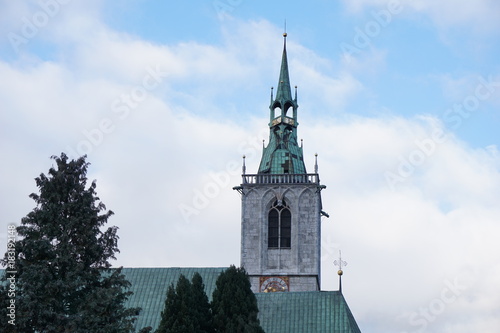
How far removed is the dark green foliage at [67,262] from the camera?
3400 cm

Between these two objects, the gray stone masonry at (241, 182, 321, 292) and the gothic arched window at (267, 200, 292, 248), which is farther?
the gothic arched window at (267, 200, 292, 248)

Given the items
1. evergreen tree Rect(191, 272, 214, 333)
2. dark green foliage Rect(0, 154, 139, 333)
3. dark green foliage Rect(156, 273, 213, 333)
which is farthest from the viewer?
evergreen tree Rect(191, 272, 214, 333)

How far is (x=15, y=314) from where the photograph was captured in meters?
33.8

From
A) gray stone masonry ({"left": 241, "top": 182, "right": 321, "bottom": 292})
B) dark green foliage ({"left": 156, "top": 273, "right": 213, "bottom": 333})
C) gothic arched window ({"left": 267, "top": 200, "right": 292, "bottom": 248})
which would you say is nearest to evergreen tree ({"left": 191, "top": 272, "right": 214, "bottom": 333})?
dark green foliage ({"left": 156, "top": 273, "right": 213, "bottom": 333})

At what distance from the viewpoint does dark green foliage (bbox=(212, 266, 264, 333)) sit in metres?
46.7

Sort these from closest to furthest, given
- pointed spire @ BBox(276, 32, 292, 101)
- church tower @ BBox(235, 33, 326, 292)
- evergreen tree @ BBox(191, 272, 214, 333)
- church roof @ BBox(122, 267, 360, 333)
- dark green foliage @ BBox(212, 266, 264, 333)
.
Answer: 1. dark green foliage @ BBox(212, 266, 264, 333)
2. evergreen tree @ BBox(191, 272, 214, 333)
3. church roof @ BBox(122, 267, 360, 333)
4. church tower @ BBox(235, 33, 326, 292)
5. pointed spire @ BBox(276, 32, 292, 101)

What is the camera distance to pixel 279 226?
2940 inches

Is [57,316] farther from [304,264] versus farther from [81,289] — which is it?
[304,264]

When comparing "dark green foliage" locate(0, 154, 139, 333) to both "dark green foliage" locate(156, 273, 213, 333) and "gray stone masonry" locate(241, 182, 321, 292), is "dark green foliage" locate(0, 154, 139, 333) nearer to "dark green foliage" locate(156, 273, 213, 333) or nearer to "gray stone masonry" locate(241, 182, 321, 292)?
"dark green foliage" locate(156, 273, 213, 333)

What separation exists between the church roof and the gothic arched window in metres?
7.78

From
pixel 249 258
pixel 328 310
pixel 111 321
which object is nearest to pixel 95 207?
pixel 111 321

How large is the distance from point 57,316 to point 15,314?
1467 mm

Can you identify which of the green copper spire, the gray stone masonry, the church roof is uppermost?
the green copper spire

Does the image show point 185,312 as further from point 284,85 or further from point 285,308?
point 284,85
